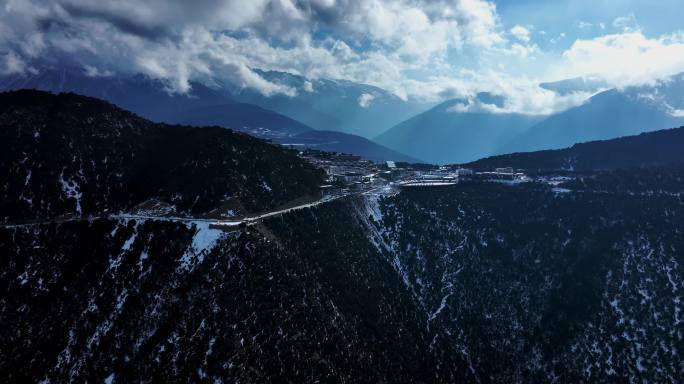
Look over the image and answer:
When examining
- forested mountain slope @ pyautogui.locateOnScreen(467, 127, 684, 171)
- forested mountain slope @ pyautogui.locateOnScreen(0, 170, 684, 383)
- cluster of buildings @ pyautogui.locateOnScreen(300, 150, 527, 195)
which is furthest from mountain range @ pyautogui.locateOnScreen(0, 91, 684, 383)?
forested mountain slope @ pyautogui.locateOnScreen(467, 127, 684, 171)

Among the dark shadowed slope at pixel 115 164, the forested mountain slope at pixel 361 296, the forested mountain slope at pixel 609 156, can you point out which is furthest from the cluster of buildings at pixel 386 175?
the forested mountain slope at pixel 361 296

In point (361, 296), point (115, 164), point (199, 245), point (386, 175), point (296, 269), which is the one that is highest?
point (115, 164)

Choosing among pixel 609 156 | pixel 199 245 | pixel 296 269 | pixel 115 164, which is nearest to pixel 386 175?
pixel 296 269

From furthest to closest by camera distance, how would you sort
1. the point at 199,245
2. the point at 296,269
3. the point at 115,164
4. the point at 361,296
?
the point at 115,164
the point at 361,296
the point at 296,269
the point at 199,245

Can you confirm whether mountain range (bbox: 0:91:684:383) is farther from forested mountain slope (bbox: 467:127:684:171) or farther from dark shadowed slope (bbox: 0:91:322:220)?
forested mountain slope (bbox: 467:127:684:171)

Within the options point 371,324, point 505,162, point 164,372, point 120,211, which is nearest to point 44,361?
point 164,372

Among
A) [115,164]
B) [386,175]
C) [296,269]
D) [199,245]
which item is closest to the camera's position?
[199,245]

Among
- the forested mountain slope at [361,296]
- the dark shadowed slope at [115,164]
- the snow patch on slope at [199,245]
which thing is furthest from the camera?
the dark shadowed slope at [115,164]

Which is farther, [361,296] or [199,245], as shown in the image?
[361,296]

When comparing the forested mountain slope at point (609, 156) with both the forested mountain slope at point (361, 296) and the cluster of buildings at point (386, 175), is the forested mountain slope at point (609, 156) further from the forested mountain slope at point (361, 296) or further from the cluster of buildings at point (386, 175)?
the forested mountain slope at point (361, 296)

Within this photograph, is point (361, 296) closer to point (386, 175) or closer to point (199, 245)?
point (199, 245)

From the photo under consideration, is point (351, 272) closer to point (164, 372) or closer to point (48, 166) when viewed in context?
point (164, 372)

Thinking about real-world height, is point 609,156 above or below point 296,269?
above
